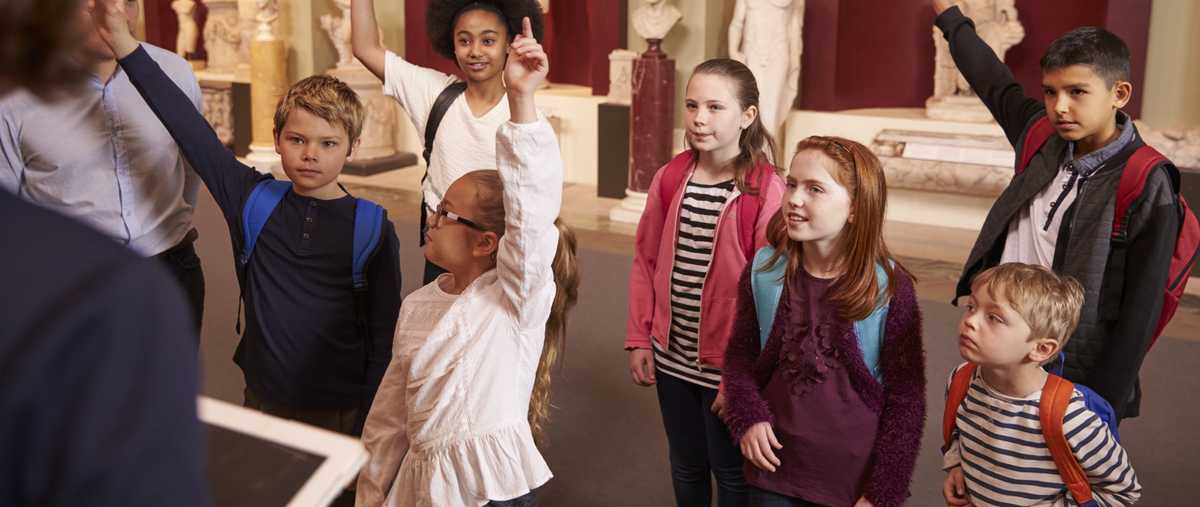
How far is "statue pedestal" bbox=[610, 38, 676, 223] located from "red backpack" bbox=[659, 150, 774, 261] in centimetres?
550

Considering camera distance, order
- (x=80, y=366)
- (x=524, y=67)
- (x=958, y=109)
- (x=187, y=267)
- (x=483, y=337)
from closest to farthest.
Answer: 1. (x=80, y=366)
2. (x=524, y=67)
3. (x=483, y=337)
4. (x=187, y=267)
5. (x=958, y=109)

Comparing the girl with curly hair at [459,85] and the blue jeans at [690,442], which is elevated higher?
the girl with curly hair at [459,85]

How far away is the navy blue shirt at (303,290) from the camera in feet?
9.86

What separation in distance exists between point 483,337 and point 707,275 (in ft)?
2.98

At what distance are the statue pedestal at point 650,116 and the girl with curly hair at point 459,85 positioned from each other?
5122mm

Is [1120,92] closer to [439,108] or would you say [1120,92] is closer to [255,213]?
→ [439,108]

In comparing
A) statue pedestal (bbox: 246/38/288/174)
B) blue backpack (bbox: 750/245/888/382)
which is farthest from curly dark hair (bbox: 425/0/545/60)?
statue pedestal (bbox: 246/38/288/174)

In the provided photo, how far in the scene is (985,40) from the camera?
8258 millimetres

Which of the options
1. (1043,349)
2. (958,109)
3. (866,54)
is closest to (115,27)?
(1043,349)

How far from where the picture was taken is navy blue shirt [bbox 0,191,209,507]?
702 millimetres

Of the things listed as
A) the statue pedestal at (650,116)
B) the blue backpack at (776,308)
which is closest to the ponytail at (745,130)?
the blue backpack at (776,308)

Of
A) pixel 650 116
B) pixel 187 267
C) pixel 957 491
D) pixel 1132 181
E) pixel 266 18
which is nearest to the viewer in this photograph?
pixel 957 491

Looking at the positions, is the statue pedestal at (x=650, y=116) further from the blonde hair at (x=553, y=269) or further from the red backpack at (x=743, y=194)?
the blonde hair at (x=553, y=269)

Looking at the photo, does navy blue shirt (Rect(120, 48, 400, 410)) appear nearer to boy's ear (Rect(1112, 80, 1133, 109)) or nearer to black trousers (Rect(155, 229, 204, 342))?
black trousers (Rect(155, 229, 204, 342))
